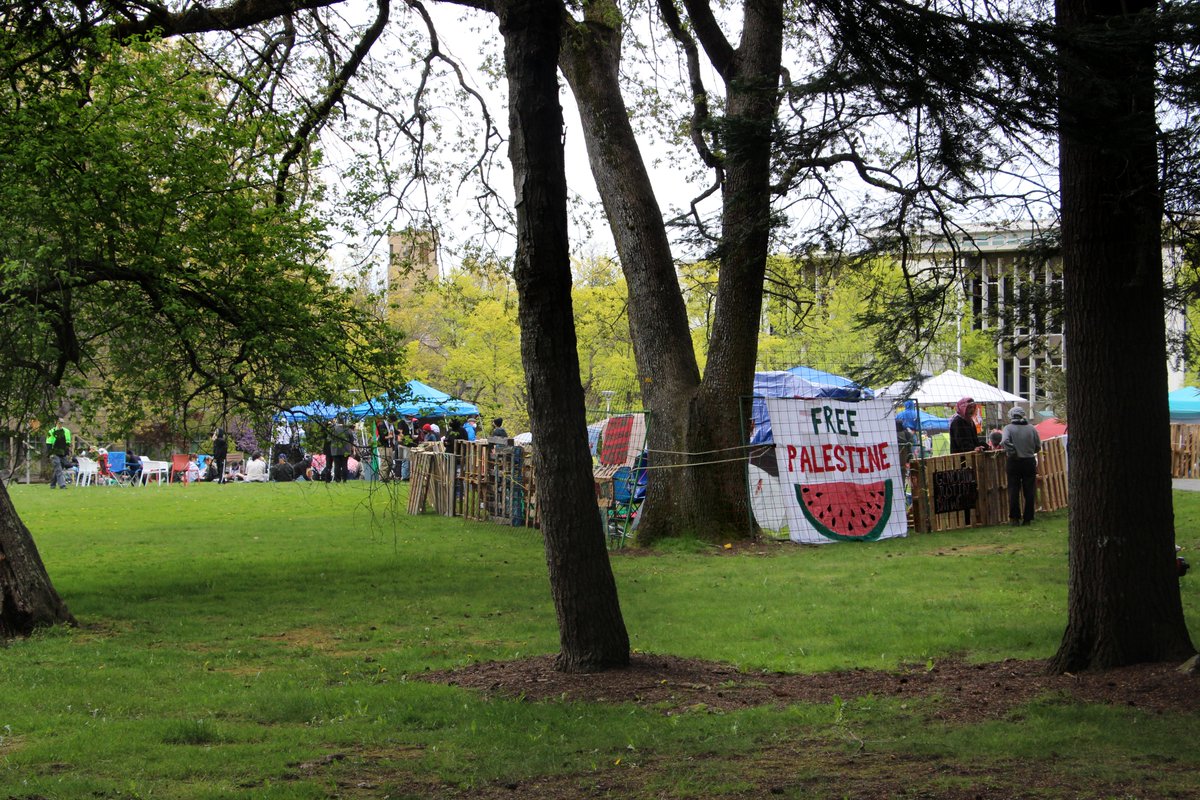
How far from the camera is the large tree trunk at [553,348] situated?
7.46 metres

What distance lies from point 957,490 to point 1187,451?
1423 centimetres

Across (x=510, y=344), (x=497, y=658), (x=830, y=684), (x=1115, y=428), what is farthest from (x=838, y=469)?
(x=510, y=344)

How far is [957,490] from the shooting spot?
18469 mm

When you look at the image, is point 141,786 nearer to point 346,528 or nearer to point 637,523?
point 637,523

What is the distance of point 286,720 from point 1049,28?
20.0ft

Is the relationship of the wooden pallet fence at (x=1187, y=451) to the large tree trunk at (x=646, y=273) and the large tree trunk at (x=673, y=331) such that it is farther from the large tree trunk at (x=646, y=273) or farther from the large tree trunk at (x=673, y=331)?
the large tree trunk at (x=646, y=273)

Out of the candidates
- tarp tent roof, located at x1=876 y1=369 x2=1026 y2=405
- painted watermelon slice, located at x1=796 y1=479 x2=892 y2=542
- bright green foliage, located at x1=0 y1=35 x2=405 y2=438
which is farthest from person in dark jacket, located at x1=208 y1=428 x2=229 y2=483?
tarp tent roof, located at x1=876 y1=369 x2=1026 y2=405

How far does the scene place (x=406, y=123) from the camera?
17.2m

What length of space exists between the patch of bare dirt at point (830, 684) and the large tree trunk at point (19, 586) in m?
3.93

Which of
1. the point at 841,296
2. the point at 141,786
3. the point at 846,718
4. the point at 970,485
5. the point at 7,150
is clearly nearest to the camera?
the point at 141,786

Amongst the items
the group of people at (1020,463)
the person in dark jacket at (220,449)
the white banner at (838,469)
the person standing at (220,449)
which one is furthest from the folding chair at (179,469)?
the group of people at (1020,463)

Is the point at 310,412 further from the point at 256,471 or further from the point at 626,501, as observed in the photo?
the point at 256,471

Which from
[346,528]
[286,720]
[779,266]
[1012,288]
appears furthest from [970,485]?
[286,720]

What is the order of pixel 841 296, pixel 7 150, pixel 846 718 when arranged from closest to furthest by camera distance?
pixel 846 718 < pixel 7 150 < pixel 841 296
